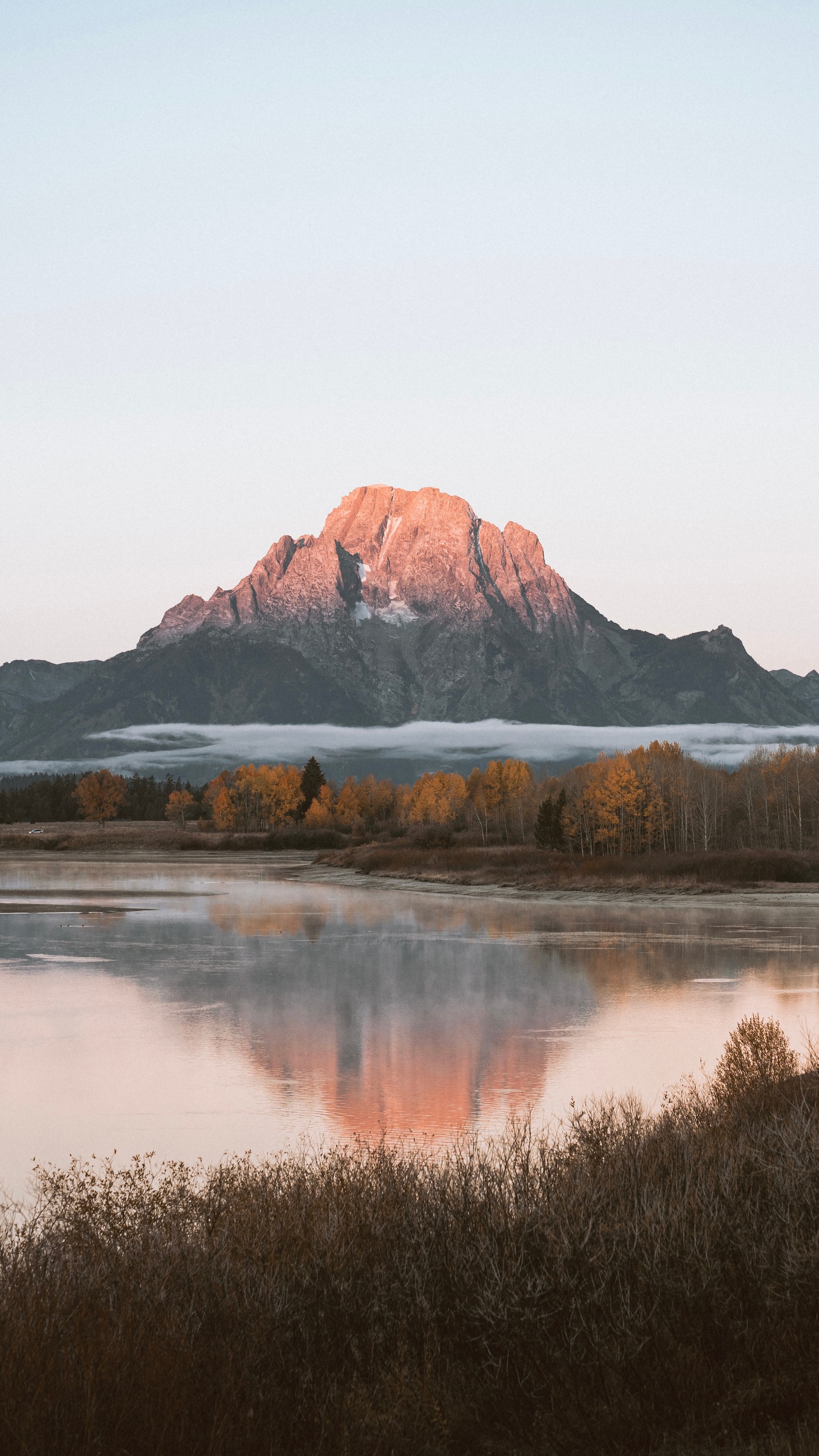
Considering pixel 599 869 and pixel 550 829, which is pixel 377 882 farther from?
pixel 550 829

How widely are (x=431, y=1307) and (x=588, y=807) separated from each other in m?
103

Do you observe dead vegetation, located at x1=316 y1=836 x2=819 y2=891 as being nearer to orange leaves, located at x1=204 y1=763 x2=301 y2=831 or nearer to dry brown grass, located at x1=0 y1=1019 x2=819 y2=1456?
dry brown grass, located at x1=0 y1=1019 x2=819 y2=1456

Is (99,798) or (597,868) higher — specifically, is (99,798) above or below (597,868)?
above

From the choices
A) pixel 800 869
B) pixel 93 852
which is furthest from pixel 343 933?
pixel 93 852

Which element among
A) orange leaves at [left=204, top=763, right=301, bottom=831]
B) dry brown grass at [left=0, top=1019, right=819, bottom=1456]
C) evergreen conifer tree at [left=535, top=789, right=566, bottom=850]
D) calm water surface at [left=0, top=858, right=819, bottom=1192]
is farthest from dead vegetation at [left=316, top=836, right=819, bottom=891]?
orange leaves at [left=204, top=763, right=301, bottom=831]

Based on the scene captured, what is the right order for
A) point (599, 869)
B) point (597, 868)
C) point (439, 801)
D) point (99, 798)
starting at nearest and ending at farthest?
point (599, 869), point (597, 868), point (439, 801), point (99, 798)

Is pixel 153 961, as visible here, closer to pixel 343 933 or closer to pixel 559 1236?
pixel 343 933

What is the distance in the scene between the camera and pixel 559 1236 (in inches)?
412

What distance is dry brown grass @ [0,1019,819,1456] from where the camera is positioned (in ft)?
25.2

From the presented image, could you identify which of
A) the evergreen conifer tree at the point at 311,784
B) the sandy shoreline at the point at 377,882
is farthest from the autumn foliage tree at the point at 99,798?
the sandy shoreline at the point at 377,882

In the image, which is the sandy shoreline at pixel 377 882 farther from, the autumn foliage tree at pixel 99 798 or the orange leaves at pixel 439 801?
the autumn foliage tree at pixel 99 798

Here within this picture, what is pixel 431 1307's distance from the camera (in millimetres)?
9578

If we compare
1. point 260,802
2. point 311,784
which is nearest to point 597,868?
point 311,784

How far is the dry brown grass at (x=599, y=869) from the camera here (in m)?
74.8
